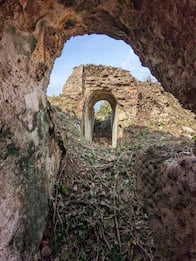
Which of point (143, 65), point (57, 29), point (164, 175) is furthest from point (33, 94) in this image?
point (164, 175)

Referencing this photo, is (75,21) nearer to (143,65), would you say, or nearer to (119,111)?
(143,65)

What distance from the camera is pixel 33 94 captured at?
2635 millimetres

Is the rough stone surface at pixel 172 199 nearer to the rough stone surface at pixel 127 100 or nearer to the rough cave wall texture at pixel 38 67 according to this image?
the rough cave wall texture at pixel 38 67

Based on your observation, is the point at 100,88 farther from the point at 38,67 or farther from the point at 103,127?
the point at 38,67

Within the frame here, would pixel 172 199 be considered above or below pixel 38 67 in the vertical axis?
below

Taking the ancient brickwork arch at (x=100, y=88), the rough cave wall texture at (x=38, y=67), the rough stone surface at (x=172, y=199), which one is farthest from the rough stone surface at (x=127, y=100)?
the rough cave wall texture at (x=38, y=67)

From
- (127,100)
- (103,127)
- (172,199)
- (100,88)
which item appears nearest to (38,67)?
(172,199)

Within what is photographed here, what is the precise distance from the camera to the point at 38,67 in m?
2.72

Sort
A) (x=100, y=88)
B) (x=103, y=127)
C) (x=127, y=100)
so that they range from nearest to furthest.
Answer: (x=127, y=100) < (x=100, y=88) < (x=103, y=127)

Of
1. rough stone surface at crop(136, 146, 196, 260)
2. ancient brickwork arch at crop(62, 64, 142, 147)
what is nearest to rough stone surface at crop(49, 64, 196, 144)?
ancient brickwork arch at crop(62, 64, 142, 147)

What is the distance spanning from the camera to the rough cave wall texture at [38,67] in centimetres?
194

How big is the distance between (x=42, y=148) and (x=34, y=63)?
990mm

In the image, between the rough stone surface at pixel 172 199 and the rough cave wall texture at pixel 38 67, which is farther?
the rough stone surface at pixel 172 199

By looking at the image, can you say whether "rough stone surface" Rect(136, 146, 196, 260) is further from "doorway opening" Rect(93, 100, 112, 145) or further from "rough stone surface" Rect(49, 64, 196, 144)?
"doorway opening" Rect(93, 100, 112, 145)
